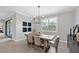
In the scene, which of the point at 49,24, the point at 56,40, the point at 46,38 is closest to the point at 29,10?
the point at 49,24

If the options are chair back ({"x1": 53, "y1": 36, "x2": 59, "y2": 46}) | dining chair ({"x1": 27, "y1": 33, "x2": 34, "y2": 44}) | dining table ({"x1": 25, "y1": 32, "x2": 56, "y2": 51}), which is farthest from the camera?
dining chair ({"x1": 27, "y1": 33, "x2": 34, "y2": 44})

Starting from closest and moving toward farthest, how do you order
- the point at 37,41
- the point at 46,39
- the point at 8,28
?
the point at 8,28 → the point at 46,39 → the point at 37,41

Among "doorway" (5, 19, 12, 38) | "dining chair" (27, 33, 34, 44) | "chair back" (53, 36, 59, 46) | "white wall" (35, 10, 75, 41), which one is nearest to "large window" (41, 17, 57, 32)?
"white wall" (35, 10, 75, 41)

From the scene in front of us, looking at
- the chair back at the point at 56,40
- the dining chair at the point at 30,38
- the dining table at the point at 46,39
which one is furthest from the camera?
the dining chair at the point at 30,38

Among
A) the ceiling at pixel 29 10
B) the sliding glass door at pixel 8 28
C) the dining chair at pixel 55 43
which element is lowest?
the dining chair at pixel 55 43

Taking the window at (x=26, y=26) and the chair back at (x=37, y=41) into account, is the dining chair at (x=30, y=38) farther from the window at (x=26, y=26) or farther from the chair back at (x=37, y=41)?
the window at (x=26, y=26)

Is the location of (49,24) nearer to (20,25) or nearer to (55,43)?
(55,43)

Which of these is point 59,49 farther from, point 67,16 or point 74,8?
point 74,8

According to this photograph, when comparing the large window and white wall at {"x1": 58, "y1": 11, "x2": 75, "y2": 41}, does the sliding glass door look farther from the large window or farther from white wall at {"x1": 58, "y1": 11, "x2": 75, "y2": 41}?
white wall at {"x1": 58, "y1": 11, "x2": 75, "y2": 41}

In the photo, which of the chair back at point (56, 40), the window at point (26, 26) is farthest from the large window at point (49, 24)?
the window at point (26, 26)

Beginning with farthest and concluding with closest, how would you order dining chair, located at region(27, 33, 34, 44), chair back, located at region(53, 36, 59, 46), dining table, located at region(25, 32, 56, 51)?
dining chair, located at region(27, 33, 34, 44)
dining table, located at region(25, 32, 56, 51)
chair back, located at region(53, 36, 59, 46)

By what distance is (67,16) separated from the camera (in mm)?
3100
